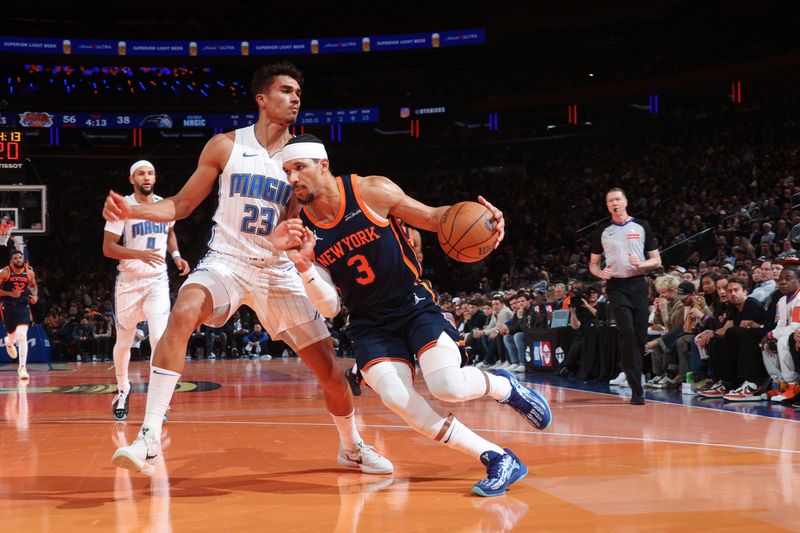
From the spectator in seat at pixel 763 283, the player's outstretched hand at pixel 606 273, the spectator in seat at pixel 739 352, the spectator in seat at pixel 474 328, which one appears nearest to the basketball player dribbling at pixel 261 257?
the player's outstretched hand at pixel 606 273

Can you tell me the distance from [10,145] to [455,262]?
1545 centimetres

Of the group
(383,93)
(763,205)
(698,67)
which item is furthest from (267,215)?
(383,93)

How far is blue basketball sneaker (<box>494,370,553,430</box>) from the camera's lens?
13.7 ft

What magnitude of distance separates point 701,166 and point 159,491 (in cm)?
2261

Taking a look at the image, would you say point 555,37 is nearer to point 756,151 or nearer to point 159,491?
point 756,151

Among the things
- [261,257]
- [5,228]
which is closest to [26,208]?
[5,228]

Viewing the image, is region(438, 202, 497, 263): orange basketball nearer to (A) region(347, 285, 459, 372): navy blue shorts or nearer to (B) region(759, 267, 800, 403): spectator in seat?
(A) region(347, 285, 459, 372): navy blue shorts

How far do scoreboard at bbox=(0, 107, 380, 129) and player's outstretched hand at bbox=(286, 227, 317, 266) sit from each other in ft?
89.7

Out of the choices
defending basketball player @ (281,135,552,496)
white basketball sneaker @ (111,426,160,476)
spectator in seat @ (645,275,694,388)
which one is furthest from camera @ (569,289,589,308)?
white basketball sneaker @ (111,426,160,476)

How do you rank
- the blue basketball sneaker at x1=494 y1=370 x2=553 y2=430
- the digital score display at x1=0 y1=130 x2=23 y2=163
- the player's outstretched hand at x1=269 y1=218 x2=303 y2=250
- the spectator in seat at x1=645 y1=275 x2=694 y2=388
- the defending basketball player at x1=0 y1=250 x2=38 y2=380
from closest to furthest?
the player's outstretched hand at x1=269 y1=218 x2=303 y2=250 < the blue basketball sneaker at x1=494 y1=370 x2=553 y2=430 < the spectator in seat at x1=645 y1=275 x2=694 y2=388 < the defending basketball player at x1=0 y1=250 x2=38 y2=380 < the digital score display at x1=0 y1=130 x2=23 y2=163

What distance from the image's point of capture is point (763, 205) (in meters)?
16.5

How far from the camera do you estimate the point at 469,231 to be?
3740 millimetres

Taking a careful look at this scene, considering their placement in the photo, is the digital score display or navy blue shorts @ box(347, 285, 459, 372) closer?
navy blue shorts @ box(347, 285, 459, 372)

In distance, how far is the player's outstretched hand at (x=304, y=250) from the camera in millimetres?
3744
